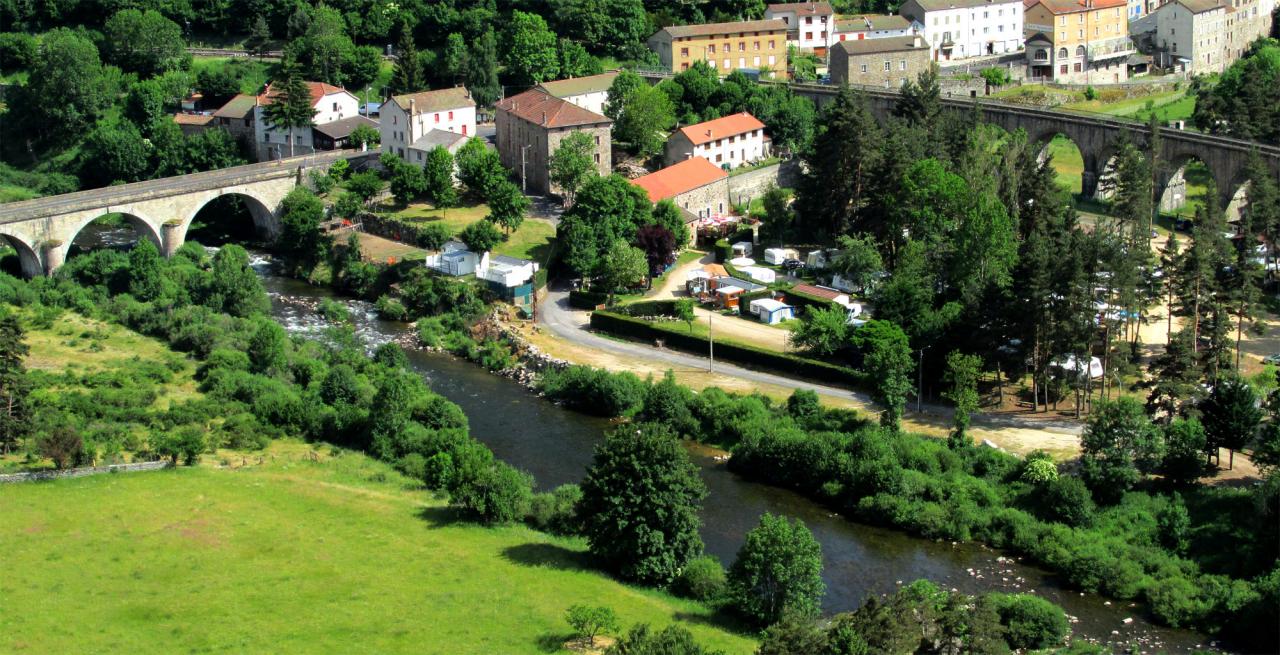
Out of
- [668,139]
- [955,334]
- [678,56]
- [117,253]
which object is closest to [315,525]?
[955,334]

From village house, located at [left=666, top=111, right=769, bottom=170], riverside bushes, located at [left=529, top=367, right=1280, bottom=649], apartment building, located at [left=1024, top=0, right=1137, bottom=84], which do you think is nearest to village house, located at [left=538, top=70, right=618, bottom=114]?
village house, located at [left=666, top=111, right=769, bottom=170]

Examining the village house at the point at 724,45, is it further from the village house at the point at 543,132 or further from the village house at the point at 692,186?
the village house at the point at 692,186

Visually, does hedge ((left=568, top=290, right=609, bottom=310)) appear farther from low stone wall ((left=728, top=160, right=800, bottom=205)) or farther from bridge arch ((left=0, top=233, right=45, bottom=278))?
bridge arch ((left=0, top=233, right=45, bottom=278))

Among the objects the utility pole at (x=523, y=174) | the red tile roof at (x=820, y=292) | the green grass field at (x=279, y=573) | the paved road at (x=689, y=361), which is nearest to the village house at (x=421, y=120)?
the utility pole at (x=523, y=174)

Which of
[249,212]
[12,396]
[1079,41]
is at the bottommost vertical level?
[12,396]

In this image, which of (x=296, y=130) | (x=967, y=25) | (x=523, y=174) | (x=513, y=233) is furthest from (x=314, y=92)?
(x=967, y=25)

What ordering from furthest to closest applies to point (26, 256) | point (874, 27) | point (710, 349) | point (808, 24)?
1. point (808, 24)
2. point (874, 27)
3. point (26, 256)
4. point (710, 349)

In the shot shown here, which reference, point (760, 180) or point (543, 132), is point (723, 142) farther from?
point (543, 132)
